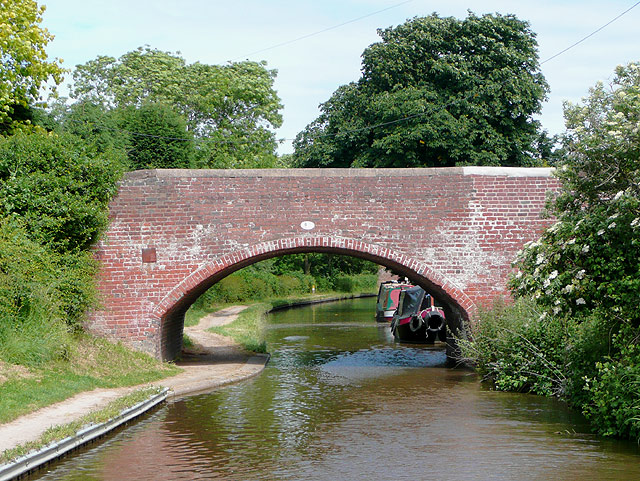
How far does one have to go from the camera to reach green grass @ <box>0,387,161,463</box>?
7.93 meters

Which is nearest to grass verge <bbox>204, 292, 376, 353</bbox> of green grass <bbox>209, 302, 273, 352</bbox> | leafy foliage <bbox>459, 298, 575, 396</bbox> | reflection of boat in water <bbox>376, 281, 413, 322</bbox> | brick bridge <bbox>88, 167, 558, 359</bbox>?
green grass <bbox>209, 302, 273, 352</bbox>

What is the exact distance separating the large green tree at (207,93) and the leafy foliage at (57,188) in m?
23.1

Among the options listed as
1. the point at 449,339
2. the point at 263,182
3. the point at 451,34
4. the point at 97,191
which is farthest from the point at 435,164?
the point at 97,191

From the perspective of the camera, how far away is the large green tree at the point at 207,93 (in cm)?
3844

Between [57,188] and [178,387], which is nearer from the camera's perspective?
[178,387]

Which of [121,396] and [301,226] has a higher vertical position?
[301,226]

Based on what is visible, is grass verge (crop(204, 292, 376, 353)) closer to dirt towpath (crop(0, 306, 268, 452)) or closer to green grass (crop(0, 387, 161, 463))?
dirt towpath (crop(0, 306, 268, 452))

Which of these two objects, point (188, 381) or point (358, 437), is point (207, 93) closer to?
A: point (188, 381)

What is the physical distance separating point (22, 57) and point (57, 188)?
315 inches

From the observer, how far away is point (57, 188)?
46.0 feet

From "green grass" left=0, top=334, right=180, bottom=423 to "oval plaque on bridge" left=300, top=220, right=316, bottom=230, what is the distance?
146 inches

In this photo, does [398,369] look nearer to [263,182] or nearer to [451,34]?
[263,182]

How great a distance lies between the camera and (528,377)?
1320 centimetres

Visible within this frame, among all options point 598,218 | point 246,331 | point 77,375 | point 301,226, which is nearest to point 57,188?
point 77,375
